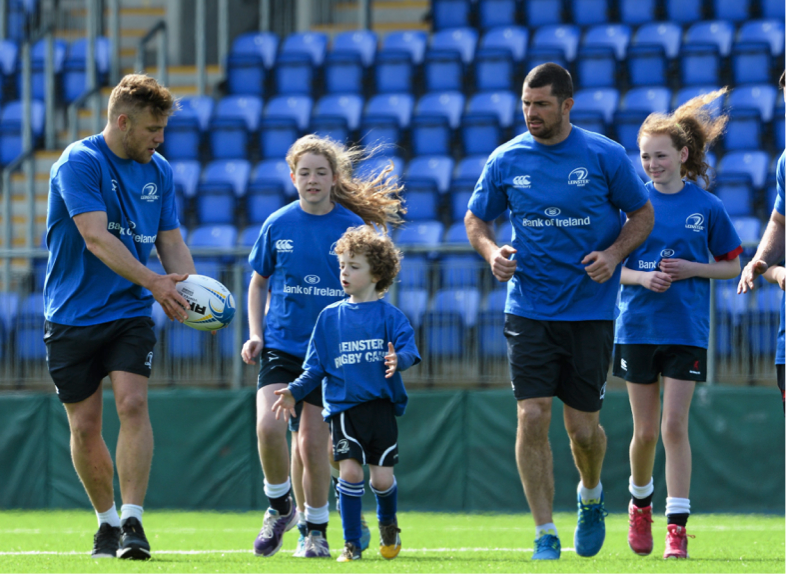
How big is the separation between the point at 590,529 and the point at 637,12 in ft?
35.2

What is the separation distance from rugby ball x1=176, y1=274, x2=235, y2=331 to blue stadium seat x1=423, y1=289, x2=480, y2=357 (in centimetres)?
450

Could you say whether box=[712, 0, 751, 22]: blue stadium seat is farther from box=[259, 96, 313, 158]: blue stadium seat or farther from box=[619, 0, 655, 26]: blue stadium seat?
box=[259, 96, 313, 158]: blue stadium seat

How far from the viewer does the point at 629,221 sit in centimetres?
541

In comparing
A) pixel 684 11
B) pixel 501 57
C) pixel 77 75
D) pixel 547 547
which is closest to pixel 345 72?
pixel 501 57

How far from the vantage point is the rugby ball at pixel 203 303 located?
17.4ft

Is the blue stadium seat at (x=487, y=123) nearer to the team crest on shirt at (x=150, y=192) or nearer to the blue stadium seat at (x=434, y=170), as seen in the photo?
the blue stadium seat at (x=434, y=170)

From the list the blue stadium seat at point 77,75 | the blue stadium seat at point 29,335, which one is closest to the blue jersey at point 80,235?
the blue stadium seat at point 29,335

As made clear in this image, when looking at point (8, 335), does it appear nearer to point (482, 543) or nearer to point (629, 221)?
point (482, 543)

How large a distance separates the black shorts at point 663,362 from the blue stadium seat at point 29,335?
238 inches

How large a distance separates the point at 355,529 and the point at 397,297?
462cm

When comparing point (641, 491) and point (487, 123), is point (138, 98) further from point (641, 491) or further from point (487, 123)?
point (487, 123)

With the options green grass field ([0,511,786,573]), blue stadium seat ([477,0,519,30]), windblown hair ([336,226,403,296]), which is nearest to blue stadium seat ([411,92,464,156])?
blue stadium seat ([477,0,519,30])

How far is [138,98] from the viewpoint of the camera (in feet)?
17.1

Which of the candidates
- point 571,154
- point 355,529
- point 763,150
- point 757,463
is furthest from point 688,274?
point 763,150
